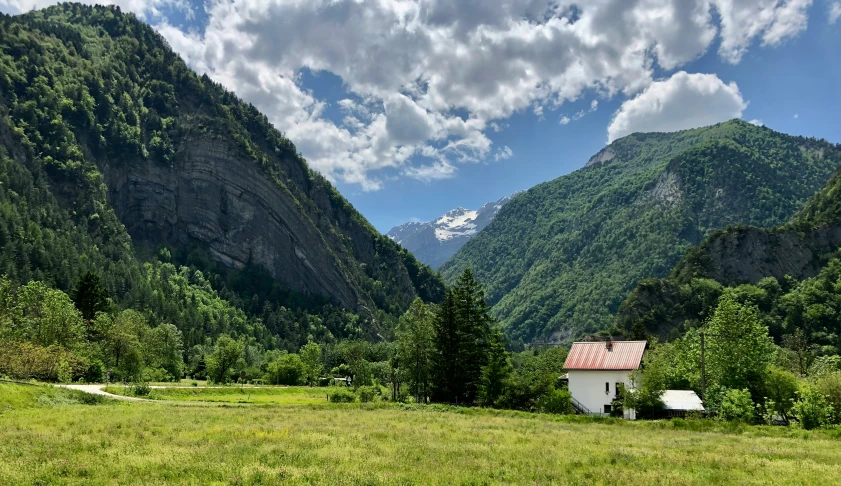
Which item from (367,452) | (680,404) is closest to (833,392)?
(680,404)

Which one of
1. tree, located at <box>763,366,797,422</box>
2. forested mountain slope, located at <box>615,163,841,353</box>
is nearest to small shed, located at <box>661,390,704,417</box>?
tree, located at <box>763,366,797,422</box>

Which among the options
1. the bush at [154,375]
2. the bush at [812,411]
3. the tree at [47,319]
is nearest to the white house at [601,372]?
the bush at [812,411]

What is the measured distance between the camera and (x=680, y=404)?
50719mm

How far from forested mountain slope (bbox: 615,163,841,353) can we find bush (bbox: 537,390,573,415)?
98.2m

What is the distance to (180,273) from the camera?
190125mm

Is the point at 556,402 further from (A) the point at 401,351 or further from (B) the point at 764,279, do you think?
(B) the point at 764,279

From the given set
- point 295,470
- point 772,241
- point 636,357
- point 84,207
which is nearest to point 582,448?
point 295,470

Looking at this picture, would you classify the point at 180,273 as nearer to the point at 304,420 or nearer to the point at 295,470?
Answer: the point at 304,420

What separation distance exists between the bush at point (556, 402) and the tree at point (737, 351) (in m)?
16.6

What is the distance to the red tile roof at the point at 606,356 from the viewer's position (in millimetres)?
59781

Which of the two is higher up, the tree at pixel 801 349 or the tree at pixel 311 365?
the tree at pixel 801 349

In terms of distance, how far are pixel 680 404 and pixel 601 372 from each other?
35.8 ft

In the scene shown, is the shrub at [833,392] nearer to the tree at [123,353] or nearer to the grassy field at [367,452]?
the grassy field at [367,452]

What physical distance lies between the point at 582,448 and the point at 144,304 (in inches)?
5637
